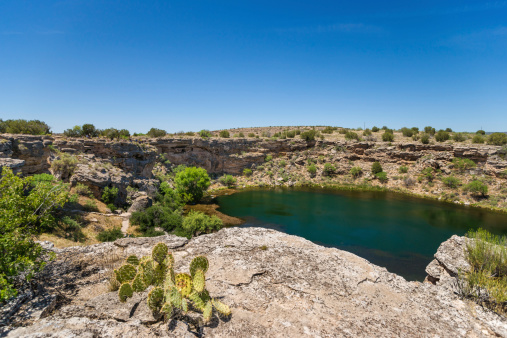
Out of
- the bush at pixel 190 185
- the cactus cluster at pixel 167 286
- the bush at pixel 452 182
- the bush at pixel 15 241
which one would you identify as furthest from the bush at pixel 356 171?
the bush at pixel 15 241

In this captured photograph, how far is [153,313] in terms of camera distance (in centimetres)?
357

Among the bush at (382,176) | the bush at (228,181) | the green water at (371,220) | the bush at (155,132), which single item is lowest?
the green water at (371,220)

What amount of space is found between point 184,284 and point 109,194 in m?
21.6

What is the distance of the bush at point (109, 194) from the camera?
21544mm

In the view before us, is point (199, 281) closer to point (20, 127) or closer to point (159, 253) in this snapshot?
point (159, 253)

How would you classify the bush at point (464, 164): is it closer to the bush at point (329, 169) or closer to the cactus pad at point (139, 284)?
the bush at point (329, 169)

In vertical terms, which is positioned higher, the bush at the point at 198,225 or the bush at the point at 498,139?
the bush at the point at 498,139

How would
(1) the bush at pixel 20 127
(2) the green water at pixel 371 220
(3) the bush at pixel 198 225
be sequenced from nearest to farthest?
(2) the green water at pixel 371 220 < (3) the bush at pixel 198 225 < (1) the bush at pixel 20 127

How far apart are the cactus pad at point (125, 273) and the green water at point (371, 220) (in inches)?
635

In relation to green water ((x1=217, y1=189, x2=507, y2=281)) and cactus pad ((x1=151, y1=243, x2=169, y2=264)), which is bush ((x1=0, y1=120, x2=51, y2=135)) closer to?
green water ((x1=217, y1=189, x2=507, y2=281))

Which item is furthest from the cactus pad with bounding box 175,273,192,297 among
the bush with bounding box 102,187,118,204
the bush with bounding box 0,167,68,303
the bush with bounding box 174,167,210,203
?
the bush with bounding box 174,167,210,203

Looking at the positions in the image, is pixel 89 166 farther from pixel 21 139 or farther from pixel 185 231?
pixel 185 231

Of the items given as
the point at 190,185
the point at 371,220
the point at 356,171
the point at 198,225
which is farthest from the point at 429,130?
the point at 198,225

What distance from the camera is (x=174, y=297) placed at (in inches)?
137
